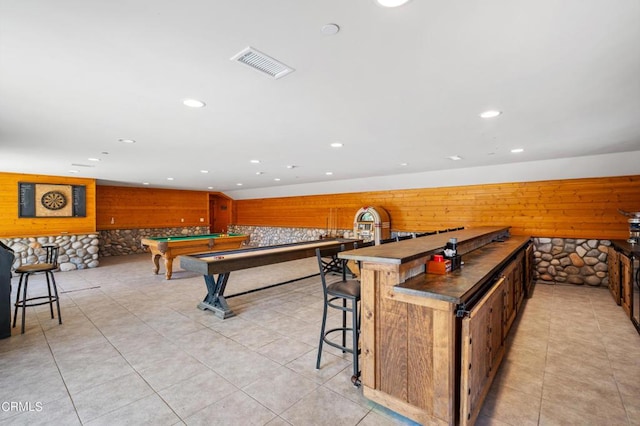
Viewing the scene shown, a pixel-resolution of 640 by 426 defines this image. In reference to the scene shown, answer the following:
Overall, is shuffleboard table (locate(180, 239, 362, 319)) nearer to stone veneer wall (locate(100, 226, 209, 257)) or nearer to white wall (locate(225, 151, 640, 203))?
white wall (locate(225, 151, 640, 203))

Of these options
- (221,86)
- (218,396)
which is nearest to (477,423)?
(218,396)

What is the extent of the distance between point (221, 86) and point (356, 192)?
6734 millimetres

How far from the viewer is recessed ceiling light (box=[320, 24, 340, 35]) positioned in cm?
156

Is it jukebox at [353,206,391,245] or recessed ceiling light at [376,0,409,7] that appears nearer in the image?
recessed ceiling light at [376,0,409,7]

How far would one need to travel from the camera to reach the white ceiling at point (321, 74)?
1.48m

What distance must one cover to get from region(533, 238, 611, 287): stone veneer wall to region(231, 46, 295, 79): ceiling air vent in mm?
6221

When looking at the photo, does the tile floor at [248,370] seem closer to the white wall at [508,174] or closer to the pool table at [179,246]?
the pool table at [179,246]

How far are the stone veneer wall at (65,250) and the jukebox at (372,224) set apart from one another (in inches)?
281

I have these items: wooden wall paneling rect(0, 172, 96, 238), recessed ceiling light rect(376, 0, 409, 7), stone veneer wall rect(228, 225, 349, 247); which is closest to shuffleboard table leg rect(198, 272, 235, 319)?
recessed ceiling light rect(376, 0, 409, 7)

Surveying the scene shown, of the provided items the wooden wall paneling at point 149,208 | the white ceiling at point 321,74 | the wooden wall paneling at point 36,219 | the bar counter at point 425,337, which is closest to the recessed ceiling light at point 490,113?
the white ceiling at point 321,74

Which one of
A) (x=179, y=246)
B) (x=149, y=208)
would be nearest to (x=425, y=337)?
(x=179, y=246)

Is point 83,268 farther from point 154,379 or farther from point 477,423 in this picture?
point 477,423

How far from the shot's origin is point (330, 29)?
62.5 inches

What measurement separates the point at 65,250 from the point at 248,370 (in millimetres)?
7539
